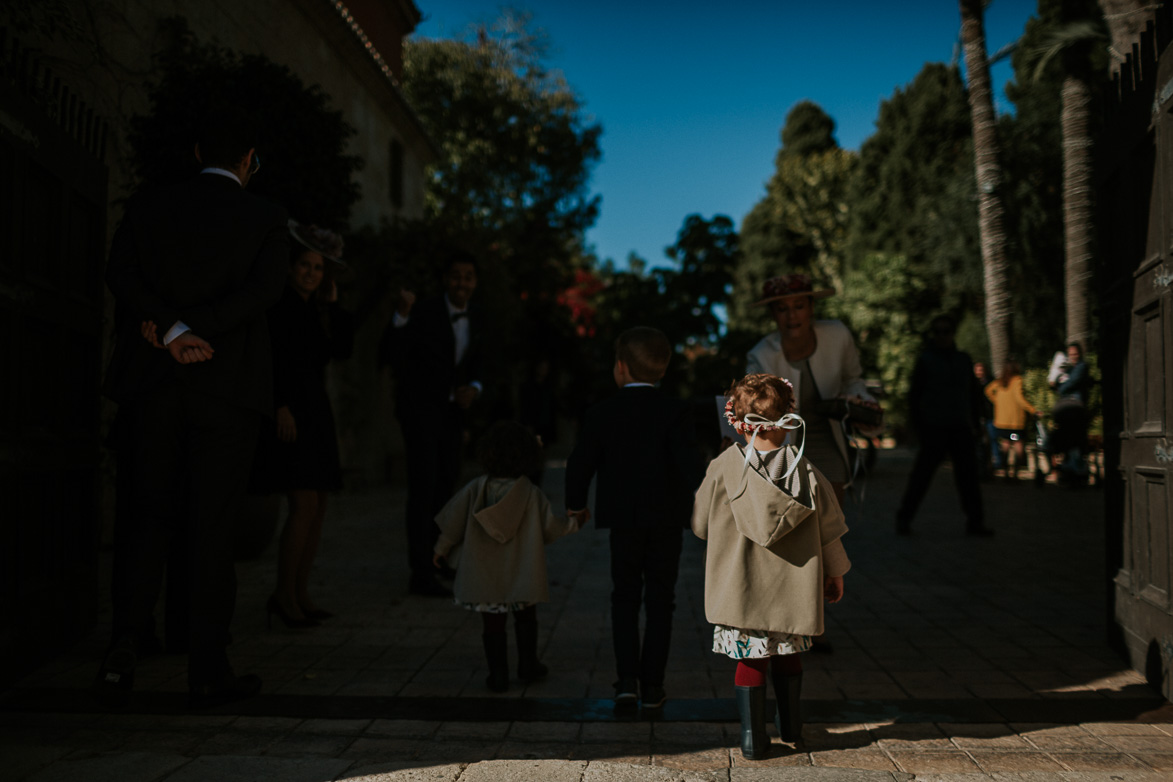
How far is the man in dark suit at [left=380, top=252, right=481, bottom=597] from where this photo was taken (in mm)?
5941

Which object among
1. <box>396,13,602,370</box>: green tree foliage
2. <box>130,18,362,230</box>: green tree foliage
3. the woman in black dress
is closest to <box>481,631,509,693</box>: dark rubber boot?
the woman in black dress

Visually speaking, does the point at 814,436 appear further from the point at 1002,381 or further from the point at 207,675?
the point at 1002,381

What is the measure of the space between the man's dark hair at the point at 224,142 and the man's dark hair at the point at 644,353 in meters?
1.65

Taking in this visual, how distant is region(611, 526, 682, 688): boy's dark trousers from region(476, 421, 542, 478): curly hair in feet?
1.65

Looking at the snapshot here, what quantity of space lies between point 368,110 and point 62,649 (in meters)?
12.7

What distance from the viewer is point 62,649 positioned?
166 inches

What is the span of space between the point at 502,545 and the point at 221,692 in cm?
118

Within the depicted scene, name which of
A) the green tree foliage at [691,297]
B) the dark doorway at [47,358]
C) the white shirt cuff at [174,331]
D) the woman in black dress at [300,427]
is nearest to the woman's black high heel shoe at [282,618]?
the woman in black dress at [300,427]

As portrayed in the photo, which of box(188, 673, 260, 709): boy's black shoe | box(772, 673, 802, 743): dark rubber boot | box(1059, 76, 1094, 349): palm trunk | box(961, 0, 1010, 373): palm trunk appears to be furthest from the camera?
box(961, 0, 1010, 373): palm trunk

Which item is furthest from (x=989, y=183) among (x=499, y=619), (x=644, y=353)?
(x=499, y=619)

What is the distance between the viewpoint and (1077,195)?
14867mm

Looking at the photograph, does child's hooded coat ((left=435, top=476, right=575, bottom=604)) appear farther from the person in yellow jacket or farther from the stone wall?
the person in yellow jacket

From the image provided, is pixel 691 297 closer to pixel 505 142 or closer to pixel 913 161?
pixel 505 142

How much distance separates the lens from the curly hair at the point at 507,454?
4039 millimetres
